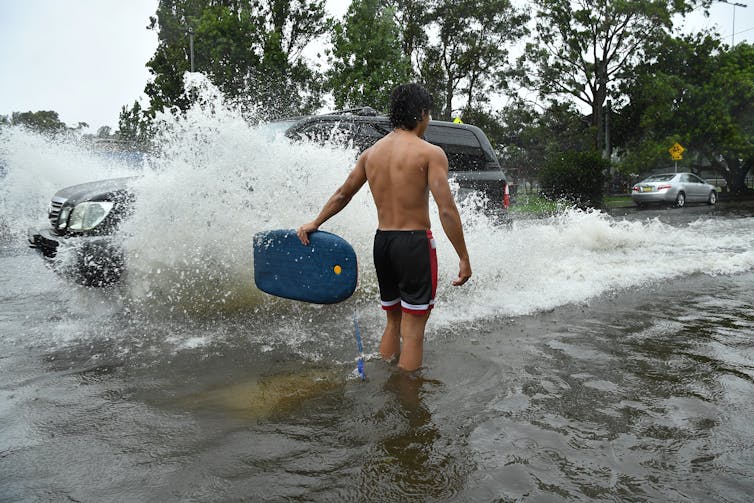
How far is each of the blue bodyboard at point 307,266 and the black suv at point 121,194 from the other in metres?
1.76

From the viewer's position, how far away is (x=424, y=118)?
138 inches

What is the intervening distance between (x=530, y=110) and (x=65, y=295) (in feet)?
103

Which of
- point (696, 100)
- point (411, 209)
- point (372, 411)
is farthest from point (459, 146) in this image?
point (696, 100)

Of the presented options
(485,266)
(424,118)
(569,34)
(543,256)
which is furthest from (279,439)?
(569,34)

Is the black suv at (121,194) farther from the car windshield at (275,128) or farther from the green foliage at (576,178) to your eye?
the green foliage at (576,178)

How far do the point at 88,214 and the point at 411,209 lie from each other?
3.54 m

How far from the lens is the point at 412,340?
356 centimetres

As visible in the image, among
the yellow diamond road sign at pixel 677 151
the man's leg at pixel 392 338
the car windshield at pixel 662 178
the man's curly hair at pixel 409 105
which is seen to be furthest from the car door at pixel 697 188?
the man's curly hair at pixel 409 105

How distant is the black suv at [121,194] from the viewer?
5090 millimetres

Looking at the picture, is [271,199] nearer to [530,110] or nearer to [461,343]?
[461,343]

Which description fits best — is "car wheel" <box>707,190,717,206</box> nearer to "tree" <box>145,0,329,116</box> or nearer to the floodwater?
"tree" <box>145,0,329,116</box>

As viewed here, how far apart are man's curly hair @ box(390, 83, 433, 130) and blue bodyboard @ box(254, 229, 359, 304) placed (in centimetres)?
86

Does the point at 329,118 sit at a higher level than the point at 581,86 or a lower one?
lower

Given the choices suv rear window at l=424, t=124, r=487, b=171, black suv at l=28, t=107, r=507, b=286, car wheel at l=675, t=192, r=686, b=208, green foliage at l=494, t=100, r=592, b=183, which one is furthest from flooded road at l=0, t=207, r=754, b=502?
green foliage at l=494, t=100, r=592, b=183
